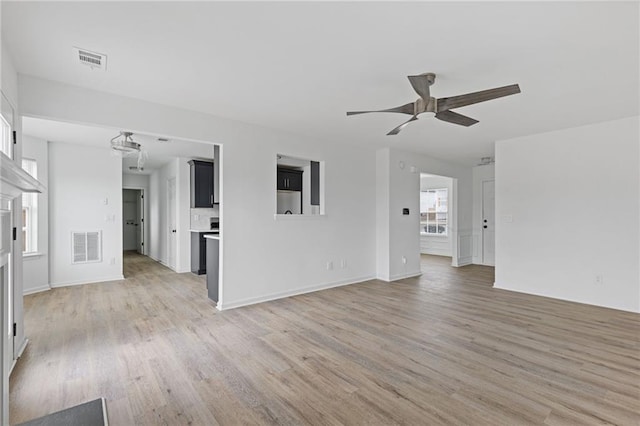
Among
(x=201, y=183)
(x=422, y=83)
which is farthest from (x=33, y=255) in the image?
(x=422, y=83)

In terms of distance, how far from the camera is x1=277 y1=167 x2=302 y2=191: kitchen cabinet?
6.73 metres

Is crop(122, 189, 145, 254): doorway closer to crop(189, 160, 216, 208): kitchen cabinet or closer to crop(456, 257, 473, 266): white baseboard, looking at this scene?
crop(189, 160, 216, 208): kitchen cabinet

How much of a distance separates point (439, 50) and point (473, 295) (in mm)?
3742

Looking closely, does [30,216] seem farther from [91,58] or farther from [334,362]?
[334,362]

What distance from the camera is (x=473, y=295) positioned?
15.3 feet

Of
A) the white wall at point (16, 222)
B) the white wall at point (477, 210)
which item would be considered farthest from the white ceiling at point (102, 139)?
the white wall at point (477, 210)

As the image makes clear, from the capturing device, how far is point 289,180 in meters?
6.88

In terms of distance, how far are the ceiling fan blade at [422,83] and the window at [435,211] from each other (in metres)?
7.07

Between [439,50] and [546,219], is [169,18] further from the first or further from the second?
[546,219]

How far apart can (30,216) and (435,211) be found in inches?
372

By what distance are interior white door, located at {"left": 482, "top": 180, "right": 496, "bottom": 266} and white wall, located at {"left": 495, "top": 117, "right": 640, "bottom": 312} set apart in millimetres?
2352

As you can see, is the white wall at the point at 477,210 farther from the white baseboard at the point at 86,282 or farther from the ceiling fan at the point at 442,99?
the white baseboard at the point at 86,282

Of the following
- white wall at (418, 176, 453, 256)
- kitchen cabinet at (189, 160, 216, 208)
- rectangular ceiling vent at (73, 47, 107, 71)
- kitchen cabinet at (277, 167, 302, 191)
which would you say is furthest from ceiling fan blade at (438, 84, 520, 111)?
white wall at (418, 176, 453, 256)

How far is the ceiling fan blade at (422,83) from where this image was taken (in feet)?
7.75
